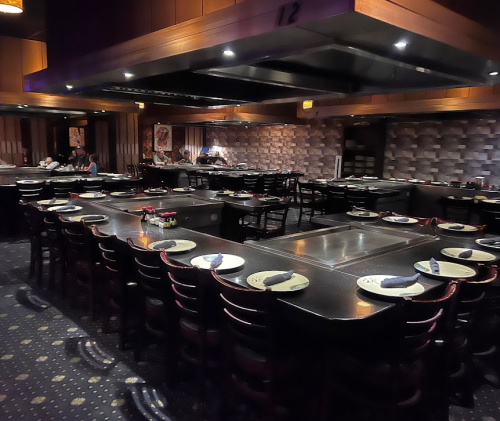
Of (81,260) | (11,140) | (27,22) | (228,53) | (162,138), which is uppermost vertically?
(27,22)

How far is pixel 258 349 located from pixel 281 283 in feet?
1.11

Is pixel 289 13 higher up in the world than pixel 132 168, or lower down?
higher up

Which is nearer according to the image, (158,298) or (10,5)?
(158,298)

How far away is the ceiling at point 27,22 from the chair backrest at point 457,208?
6.49 m

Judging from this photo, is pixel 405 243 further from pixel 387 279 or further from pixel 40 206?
pixel 40 206

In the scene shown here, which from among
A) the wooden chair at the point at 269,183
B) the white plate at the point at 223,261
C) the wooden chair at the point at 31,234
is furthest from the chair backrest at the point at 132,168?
the white plate at the point at 223,261

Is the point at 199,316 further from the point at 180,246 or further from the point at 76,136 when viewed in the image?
the point at 76,136

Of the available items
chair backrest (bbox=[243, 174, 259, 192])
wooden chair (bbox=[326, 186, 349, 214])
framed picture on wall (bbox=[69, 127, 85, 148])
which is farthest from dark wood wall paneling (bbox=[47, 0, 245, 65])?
framed picture on wall (bbox=[69, 127, 85, 148])

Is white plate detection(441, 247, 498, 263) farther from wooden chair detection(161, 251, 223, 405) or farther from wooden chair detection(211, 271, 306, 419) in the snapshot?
wooden chair detection(161, 251, 223, 405)

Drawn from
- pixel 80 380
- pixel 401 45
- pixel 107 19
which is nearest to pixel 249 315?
pixel 80 380

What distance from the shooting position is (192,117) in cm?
1148

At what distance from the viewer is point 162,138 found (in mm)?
15594

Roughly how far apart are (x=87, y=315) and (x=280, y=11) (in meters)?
3.19

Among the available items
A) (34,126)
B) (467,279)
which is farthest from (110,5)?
(34,126)
